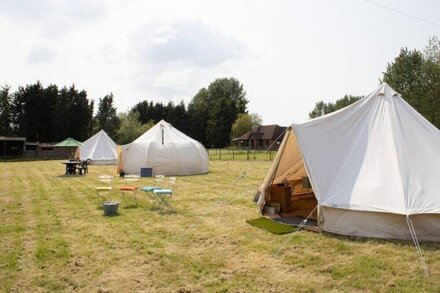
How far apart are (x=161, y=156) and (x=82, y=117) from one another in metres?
35.0

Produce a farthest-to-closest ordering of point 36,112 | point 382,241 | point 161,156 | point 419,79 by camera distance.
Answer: point 36,112
point 419,79
point 161,156
point 382,241

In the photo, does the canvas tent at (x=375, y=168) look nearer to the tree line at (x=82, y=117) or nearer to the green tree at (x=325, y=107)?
the tree line at (x=82, y=117)

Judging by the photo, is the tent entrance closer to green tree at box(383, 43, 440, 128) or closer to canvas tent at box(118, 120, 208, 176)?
canvas tent at box(118, 120, 208, 176)

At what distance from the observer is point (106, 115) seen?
6094 cm

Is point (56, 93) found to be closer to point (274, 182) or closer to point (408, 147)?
point (274, 182)

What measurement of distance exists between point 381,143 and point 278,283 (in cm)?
414

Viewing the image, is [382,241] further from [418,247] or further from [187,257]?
[187,257]

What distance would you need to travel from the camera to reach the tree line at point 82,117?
48.0m

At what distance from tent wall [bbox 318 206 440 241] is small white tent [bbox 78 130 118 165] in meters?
23.6

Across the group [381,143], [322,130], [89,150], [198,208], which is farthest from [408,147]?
[89,150]

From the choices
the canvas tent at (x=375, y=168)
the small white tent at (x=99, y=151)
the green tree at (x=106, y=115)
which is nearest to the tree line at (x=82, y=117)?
the green tree at (x=106, y=115)

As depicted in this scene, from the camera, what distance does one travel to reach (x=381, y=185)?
7.03m

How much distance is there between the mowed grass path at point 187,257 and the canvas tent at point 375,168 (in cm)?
41

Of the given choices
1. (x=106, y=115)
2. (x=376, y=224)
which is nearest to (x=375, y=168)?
(x=376, y=224)
